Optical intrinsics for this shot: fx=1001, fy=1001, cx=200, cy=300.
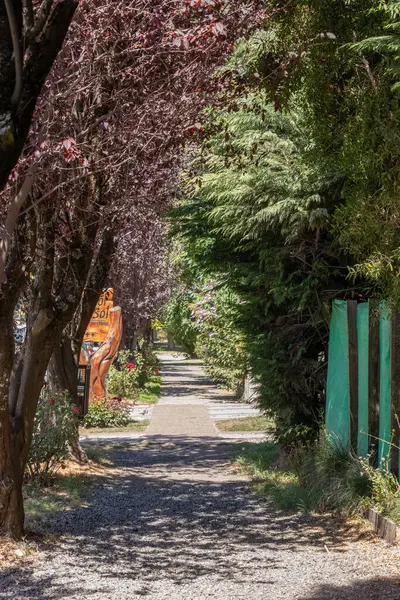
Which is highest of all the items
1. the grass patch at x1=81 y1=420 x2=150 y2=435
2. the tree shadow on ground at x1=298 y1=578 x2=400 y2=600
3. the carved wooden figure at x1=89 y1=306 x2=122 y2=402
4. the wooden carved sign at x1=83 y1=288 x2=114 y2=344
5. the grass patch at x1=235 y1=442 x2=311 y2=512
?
the wooden carved sign at x1=83 y1=288 x2=114 y2=344

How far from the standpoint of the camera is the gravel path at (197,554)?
272 inches

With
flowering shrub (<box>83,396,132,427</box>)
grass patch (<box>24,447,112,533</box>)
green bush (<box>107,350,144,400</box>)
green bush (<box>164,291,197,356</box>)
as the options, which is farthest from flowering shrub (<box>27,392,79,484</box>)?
green bush (<box>164,291,197,356</box>)

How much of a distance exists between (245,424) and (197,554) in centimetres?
1298

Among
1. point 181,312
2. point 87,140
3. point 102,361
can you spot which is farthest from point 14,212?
point 181,312

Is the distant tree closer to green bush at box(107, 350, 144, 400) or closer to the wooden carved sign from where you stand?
the wooden carved sign

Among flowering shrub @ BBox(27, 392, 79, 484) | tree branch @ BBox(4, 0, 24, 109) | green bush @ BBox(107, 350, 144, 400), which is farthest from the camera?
green bush @ BBox(107, 350, 144, 400)

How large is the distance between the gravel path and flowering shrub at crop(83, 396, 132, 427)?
27.9ft

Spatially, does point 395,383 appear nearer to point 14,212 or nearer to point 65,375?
point 14,212

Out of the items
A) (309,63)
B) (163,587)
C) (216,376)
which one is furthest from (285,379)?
(216,376)

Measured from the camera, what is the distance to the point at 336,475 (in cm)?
1005

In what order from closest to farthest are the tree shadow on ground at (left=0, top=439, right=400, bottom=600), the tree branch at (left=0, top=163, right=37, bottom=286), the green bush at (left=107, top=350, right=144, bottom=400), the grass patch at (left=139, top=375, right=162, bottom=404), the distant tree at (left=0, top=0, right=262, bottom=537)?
the tree shadow on ground at (left=0, top=439, right=400, bottom=600)
the tree branch at (left=0, top=163, right=37, bottom=286)
the distant tree at (left=0, top=0, right=262, bottom=537)
the green bush at (left=107, top=350, right=144, bottom=400)
the grass patch at (left=139, top=375, right=162, bottom=404)

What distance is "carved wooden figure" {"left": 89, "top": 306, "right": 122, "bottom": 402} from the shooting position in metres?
21.9

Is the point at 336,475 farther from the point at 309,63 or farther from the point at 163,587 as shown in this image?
the point at 309,63

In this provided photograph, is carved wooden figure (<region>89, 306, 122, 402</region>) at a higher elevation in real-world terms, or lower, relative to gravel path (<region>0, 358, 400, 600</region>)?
higher
